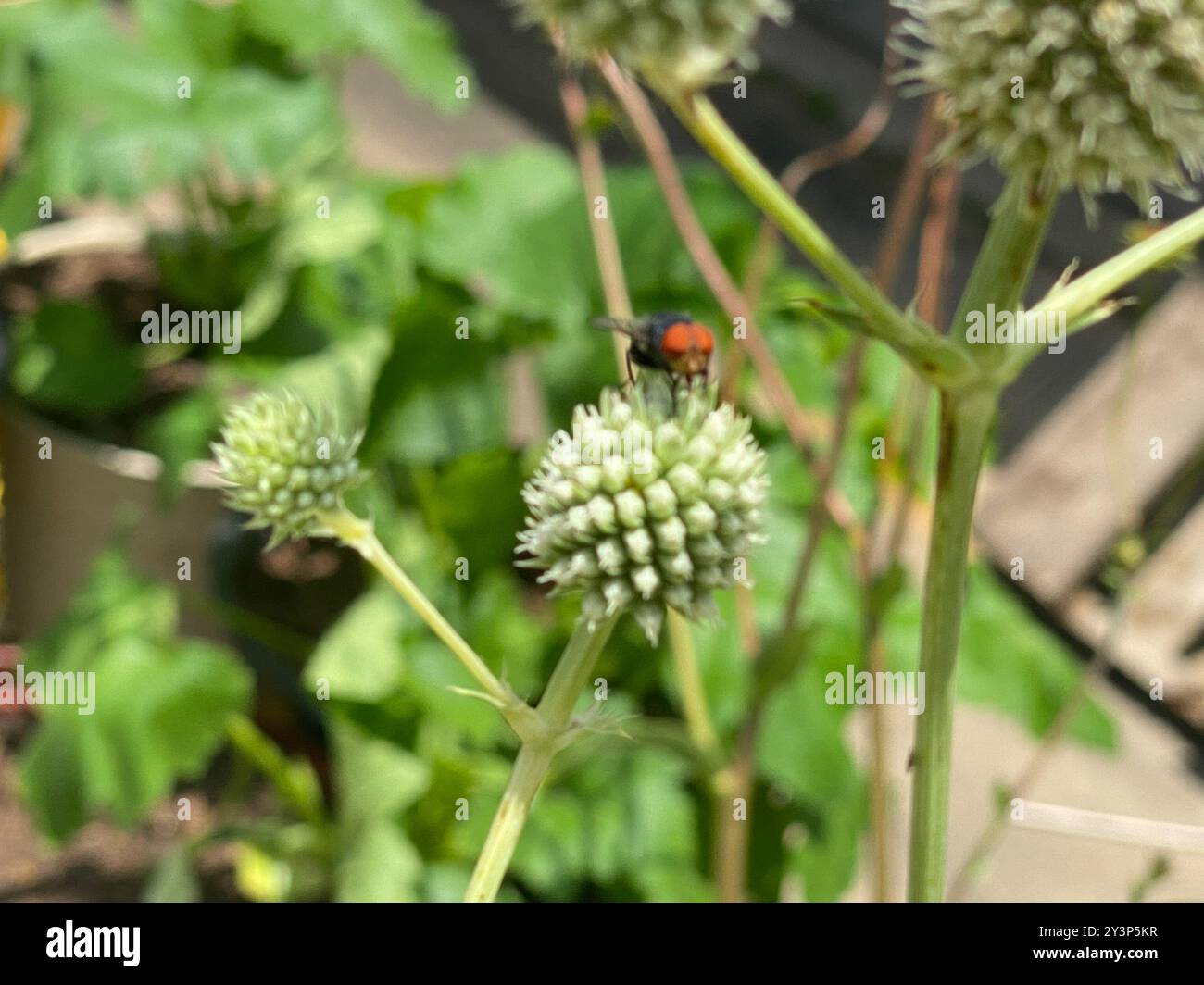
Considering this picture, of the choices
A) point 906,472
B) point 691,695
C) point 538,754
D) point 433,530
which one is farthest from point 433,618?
point 433,530

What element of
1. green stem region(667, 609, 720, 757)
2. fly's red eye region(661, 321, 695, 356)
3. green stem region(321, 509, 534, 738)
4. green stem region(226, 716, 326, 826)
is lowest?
green stem region(226, 716, 326, 826)

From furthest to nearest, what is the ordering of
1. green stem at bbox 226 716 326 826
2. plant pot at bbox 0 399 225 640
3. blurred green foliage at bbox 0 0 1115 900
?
plant pot at bbox 0 399 225 640, green stem at bbox 226 716 326 826, blurred green foliage at bbox 0 0 1115 900

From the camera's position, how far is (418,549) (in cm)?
104

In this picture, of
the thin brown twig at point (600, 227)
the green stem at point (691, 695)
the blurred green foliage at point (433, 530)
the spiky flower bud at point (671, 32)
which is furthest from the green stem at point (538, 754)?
the blurred green foliage at point (433, 530)

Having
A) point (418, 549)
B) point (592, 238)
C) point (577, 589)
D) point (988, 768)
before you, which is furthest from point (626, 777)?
point (577, 589)

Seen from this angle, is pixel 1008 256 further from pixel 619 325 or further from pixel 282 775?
pixel 282 775

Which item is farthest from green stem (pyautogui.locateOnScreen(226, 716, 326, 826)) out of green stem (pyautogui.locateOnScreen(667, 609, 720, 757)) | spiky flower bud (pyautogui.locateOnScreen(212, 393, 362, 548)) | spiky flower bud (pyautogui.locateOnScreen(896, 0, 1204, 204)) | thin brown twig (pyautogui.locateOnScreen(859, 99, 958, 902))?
spiky flower bud (pyautogui.locateOnScreen(896, 0, 1204, 204))

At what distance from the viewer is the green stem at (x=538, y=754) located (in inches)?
11.5

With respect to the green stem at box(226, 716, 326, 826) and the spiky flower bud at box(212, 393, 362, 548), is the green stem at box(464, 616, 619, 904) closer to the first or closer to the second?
the spiky flower bud at box(212, 393, 362, 548)

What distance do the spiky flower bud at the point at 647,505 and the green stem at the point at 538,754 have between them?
0.04 feet

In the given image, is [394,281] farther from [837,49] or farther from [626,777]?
[837,49]

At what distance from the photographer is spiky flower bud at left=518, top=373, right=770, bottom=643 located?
29cm

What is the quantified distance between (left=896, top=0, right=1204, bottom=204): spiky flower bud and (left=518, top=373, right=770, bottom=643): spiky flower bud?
98 mm
